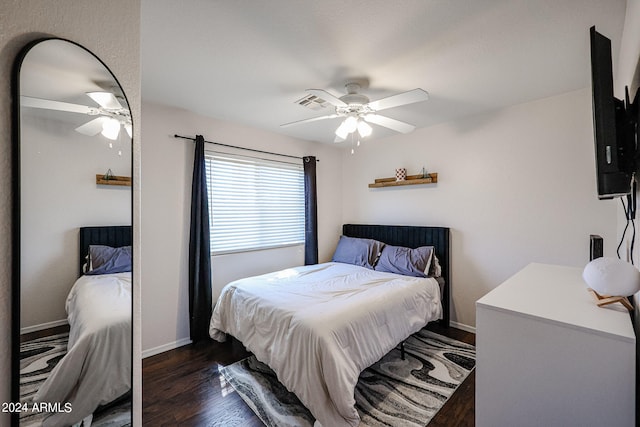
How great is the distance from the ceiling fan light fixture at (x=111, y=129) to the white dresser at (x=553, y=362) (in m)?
1.54

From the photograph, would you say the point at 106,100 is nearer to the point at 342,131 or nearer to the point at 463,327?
the point at 342,131

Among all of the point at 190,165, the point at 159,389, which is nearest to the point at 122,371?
the point at 159,389

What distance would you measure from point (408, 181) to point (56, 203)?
323 cm

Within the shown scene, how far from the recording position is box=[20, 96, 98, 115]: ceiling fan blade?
688 millimetres

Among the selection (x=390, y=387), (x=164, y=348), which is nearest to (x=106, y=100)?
(x=390, y=387)

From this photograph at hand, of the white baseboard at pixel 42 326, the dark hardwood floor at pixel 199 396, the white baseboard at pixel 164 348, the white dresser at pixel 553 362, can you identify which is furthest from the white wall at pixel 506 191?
the white baseboard at pixel 42 326

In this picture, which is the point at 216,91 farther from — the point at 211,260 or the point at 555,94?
the point at 555,94

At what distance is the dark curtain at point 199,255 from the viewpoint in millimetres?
2740

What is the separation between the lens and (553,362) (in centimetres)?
94

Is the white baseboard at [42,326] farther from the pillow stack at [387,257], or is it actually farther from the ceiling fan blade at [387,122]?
the pillow stack at [387,257]

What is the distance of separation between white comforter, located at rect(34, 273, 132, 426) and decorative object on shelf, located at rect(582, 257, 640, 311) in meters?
1.75

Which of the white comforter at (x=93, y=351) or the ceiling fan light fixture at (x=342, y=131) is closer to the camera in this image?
the white comforter at (x=93, y=351)

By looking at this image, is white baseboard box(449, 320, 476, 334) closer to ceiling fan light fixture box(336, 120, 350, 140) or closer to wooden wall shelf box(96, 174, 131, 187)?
ceiling fan light fixture box(336, 120, 350, 140)

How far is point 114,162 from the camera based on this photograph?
0.94 metres
